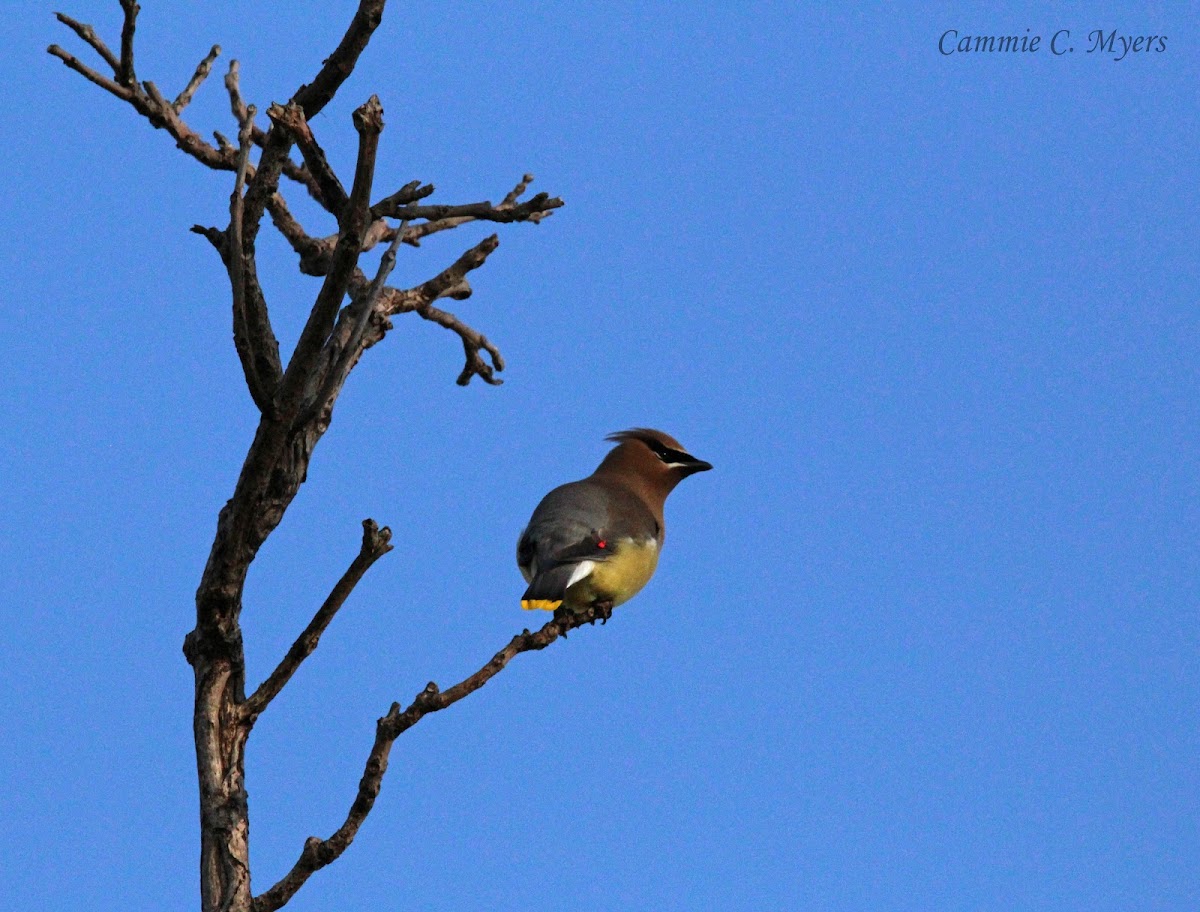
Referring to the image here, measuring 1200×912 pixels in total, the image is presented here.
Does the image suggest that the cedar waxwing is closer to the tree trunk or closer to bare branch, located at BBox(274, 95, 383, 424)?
the tree trunk

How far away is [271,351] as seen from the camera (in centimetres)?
407

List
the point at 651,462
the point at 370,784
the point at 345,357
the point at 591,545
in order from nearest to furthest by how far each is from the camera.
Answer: the point at 370,784
the point at 345,357
the point at 591,545
the point at 651,462

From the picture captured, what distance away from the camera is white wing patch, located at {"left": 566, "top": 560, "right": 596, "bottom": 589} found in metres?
5.89

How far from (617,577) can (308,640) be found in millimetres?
2258

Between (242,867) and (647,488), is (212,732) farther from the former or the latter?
(647,488)

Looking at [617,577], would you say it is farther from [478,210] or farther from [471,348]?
[478,210]

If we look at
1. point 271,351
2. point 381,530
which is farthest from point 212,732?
point 271,351

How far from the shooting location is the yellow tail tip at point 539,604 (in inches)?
224

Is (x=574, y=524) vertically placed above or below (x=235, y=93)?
below

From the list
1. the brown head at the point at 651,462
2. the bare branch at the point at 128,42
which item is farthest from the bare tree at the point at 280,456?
the brown head at the point at 651,462

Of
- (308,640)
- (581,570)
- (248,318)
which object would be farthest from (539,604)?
(248,318)

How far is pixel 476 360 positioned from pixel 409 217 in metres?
2.67

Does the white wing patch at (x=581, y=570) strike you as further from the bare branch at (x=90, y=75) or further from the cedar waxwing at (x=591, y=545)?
the bare branch at (x=90, y=75)

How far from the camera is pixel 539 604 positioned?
18.7ft
